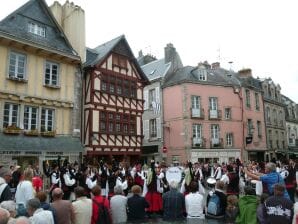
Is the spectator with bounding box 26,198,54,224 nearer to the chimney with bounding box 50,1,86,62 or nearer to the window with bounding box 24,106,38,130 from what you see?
the window with bounding box 24,106,38,130

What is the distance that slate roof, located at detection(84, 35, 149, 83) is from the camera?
816 inches

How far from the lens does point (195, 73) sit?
29781mm

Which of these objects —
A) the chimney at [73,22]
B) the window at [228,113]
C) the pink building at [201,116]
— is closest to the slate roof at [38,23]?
the chimney at [73,22]

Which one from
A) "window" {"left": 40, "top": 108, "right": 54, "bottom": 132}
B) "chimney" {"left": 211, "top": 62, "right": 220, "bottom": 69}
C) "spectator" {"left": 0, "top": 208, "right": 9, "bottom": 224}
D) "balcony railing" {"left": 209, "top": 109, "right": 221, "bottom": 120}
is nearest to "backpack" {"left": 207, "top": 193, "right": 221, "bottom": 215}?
"spectator" {"left": 0, "top": 208, "right": 9, "bottom": 224}

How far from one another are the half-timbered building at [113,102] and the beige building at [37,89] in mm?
826

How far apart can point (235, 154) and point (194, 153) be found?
187 inches

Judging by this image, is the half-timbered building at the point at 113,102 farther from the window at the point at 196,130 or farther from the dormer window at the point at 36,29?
the window at the point at 196,130

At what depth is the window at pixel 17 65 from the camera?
54.7ft

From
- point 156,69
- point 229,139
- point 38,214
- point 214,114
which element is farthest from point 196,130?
point 38,214

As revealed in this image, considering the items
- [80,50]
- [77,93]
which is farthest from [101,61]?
[77,93]

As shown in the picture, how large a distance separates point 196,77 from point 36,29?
15219 mm

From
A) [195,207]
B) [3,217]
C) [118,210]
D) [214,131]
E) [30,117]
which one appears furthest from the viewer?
[214,131]

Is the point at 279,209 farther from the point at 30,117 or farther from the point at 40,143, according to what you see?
the point at 30,117

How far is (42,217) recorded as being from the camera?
452 centimetres
